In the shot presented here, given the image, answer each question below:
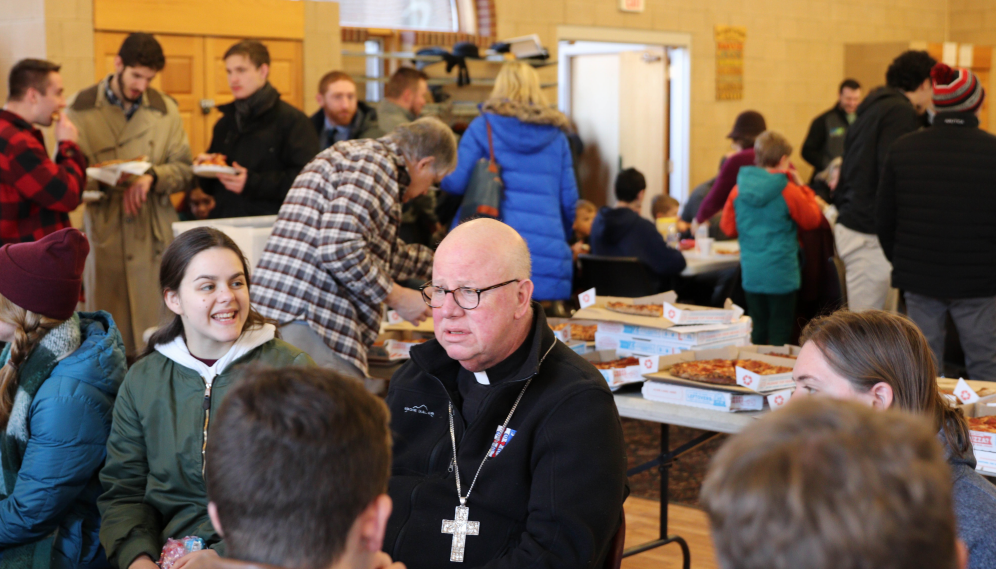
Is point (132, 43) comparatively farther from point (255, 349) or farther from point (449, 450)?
point (449, 450)

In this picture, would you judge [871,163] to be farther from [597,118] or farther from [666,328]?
[597,118]

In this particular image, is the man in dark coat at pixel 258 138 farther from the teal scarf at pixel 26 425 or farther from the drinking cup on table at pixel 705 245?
the drinking cup on table at pixel 705 245

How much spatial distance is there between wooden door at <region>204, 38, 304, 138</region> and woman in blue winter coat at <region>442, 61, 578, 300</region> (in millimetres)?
1752

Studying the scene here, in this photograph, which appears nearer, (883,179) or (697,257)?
(883,179)

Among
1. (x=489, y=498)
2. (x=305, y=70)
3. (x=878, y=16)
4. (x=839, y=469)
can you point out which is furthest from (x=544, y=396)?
(x=878, y=16)

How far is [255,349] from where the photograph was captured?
96.0 inches

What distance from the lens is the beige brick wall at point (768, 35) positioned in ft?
30.0

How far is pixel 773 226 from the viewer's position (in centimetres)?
548

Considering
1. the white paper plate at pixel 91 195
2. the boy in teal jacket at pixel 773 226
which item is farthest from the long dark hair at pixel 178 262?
the boy in teal jacket at pixel 773 226

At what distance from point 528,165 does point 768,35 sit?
275 inches

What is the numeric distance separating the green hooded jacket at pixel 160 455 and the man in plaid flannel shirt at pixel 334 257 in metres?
0.97

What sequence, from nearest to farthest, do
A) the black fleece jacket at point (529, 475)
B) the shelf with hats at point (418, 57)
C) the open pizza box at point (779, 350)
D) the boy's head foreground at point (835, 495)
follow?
the boy's head foreground at point (835, 495)
the black fleece jacket at point (529, 475)
the open pizza box at point (779, 350)
the shelf with hats at point (418, 57)

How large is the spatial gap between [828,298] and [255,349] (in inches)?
163

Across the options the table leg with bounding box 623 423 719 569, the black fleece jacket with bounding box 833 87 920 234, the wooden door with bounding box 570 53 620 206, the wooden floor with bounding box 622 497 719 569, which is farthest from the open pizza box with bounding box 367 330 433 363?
the wooden door with bounding box 570 53 620 206
